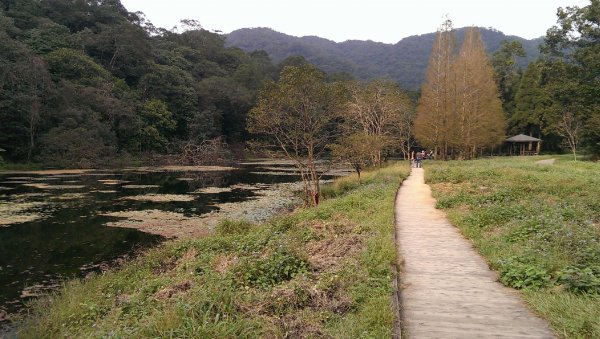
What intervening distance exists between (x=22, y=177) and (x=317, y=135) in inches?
1040

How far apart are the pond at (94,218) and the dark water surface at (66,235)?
Answer: 0.07 ft

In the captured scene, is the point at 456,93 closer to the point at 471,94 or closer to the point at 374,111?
the point at 471,94

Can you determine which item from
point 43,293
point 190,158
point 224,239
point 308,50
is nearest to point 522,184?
point 224,239

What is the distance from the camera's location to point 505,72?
69875mm

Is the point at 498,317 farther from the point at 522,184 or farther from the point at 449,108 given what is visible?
the point at 449,108

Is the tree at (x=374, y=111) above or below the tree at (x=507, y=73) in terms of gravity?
below

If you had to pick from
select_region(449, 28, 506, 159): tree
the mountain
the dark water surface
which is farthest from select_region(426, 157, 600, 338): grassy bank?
the mountain

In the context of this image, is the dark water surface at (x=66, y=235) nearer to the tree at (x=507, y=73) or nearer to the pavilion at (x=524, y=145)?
the pavilion at (x=524, y=145)

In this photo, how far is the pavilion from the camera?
5494cm

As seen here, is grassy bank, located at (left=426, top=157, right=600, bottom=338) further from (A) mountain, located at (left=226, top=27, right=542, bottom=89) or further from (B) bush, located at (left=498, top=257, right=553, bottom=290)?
(A) mountain, located at (left=226, top=27, right=542, bottom=89)

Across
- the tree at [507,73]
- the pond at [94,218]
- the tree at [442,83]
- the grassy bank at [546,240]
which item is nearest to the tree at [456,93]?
the tree at [442,83]

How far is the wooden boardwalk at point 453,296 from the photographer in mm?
4910

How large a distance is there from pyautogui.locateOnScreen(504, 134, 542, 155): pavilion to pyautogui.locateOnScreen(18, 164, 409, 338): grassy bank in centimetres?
5086

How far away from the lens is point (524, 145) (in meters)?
60.2
